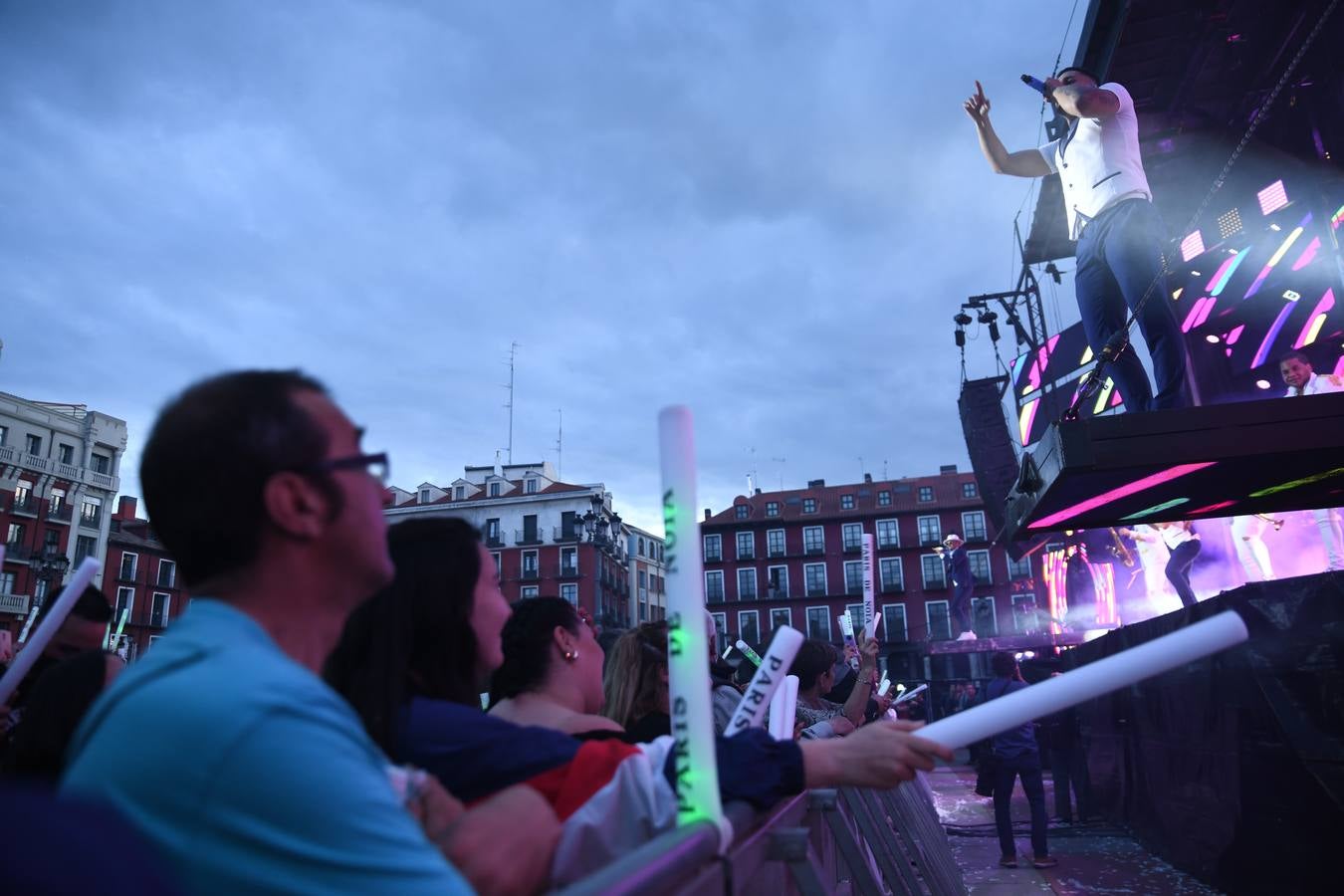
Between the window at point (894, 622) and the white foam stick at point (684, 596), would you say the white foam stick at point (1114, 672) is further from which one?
the window at point (894, 622)

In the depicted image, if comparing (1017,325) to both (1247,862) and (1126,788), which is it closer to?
(1126,788)

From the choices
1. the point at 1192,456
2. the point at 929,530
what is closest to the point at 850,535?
the point at 929,530

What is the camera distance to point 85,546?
130ft

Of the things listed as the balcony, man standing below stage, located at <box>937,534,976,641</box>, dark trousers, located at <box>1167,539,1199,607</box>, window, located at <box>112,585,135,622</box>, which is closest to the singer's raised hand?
dark trousers, located at <box>1167,539,1199,607</box>

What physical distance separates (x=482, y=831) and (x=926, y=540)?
2201 inches

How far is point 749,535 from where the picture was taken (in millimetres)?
57469

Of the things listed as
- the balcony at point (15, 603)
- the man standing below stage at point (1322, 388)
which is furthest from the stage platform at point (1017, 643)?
the balcony at point (15, 603)

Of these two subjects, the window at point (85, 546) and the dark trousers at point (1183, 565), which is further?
the window at point (85, 546)

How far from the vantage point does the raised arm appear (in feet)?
16.4

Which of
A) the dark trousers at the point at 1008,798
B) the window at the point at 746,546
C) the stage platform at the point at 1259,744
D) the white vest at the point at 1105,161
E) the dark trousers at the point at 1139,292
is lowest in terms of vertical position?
the dark trousers at the point at 1008,798

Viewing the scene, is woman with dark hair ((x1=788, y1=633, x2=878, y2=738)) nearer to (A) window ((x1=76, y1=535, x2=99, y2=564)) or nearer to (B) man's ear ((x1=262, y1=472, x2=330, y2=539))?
(B) man's ear ((x1=262, y1=472, x2=330, y2=539))

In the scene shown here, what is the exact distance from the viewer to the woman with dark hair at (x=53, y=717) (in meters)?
2.92

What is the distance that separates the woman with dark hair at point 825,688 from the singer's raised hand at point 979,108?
3.28 meters

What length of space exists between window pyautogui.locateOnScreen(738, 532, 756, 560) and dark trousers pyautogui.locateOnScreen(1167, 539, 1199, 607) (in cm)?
4767
